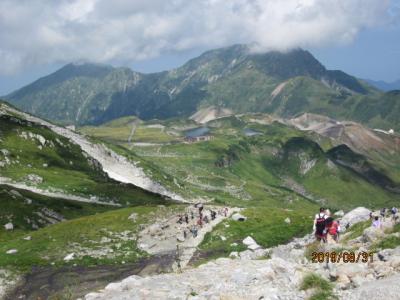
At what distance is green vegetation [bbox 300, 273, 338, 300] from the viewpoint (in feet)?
83.9

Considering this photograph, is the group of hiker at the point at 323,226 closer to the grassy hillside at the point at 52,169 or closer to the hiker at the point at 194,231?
the hiker at the point at 194,231

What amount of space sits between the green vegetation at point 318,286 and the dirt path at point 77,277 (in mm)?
28012

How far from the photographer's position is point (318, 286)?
86.5 ft

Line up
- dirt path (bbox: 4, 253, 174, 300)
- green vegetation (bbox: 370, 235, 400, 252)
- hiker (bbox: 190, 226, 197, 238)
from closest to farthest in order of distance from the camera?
green vegetation (bbox: 370, 235, 400, 252)
dirt path (bbox: 4, 253, 174, 300)
hiker (bbox: 190, 226, 197, 238)

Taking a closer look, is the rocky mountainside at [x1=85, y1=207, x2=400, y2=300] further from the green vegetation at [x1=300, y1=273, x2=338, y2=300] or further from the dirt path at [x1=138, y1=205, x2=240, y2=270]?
the dirt path at [x1=138, y1=205, x2=240, y2=270]

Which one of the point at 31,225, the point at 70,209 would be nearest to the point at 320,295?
the point at 31,225

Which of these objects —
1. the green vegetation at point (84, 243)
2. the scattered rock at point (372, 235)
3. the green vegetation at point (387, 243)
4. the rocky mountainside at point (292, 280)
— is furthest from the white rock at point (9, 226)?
the green vegetation at point (387, 243)

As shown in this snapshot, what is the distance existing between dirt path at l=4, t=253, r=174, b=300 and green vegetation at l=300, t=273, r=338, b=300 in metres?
28.0

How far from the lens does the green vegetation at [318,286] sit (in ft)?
83.9

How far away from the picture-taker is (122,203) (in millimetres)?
140500

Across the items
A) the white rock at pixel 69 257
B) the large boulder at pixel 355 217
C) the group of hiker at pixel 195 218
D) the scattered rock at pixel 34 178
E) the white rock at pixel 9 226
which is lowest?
the white rock at pixel 69 257
